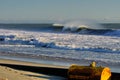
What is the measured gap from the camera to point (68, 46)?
22875 millimetres

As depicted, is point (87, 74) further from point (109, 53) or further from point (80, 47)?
point (80, 47)

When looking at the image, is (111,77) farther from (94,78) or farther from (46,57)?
(46,57)

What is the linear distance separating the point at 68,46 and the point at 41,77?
11.9m

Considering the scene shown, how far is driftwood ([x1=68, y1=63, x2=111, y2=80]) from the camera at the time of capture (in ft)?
32.3

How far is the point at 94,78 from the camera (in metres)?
9.91

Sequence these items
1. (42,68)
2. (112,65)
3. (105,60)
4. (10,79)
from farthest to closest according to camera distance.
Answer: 1. (105,60)
2. (112,65)
3. (42,68)
4. (10,79)

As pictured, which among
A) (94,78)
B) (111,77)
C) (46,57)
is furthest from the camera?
(46,57)

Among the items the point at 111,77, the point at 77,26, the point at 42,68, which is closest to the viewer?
the point at 111,77

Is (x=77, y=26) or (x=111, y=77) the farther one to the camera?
(x=77, y=26)

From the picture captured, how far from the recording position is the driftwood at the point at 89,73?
9859 millimetres

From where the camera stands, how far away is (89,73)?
33.0ft

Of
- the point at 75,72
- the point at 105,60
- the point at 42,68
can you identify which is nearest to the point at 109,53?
the point at 105,60

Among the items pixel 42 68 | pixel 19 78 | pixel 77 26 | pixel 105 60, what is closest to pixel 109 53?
pixel 105 60

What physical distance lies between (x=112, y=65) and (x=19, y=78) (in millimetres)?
5714
